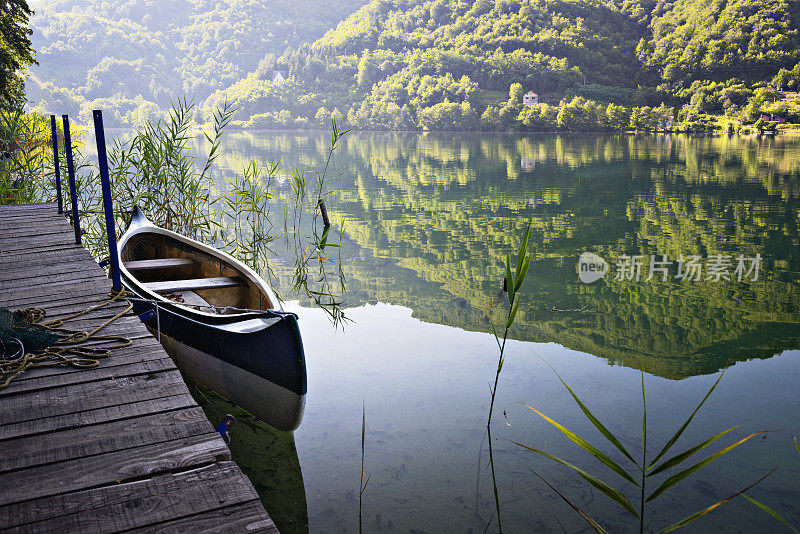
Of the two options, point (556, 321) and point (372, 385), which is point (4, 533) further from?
point (556, 321)

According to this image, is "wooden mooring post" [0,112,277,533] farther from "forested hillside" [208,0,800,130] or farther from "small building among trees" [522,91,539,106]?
"small building among trees" [522,91,539,106]

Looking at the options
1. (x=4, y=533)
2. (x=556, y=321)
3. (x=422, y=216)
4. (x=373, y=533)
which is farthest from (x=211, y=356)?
(x=422, y=216)

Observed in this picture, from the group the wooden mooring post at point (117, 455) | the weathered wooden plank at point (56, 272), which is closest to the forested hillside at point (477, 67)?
the weathered wooden plank at point (56, 272)

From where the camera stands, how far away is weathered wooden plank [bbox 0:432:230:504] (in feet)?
4.70

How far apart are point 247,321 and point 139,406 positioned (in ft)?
3.66

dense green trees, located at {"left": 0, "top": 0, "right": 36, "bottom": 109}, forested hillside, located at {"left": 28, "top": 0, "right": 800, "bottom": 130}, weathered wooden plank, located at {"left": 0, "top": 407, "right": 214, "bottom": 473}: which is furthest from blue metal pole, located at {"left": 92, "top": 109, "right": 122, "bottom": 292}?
forested hillside, located at {"left": 28, "top": 0, "right": 800, "bottom": 130}

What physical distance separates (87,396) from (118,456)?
1.42 feet

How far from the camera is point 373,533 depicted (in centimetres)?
240

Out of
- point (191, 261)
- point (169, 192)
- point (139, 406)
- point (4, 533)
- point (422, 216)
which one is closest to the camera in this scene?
point (4, 533)

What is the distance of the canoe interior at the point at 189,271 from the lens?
376 cm

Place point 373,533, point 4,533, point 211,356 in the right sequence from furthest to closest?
point 211,356 → point 373,533 → point 4,533

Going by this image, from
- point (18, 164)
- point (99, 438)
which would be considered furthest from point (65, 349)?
point (18, 164)

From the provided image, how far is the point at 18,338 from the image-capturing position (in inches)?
85.0

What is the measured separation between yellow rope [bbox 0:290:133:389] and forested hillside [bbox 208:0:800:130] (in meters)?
41.7
